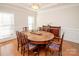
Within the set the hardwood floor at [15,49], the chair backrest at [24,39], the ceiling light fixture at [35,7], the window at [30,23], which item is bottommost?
the hardwood floor at [15,49]

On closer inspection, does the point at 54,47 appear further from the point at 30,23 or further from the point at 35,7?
the point at 35,7

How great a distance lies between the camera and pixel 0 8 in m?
1.31

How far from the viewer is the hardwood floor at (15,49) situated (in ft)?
4.52

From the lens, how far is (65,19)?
141 centimetres

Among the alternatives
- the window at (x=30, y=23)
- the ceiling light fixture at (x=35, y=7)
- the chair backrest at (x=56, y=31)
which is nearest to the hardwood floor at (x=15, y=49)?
the chair backrest at (x=56, y=31)

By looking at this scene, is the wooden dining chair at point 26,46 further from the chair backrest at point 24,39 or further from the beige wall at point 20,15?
the beige wall at point 20,15

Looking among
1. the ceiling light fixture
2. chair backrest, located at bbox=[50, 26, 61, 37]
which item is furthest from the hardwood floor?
the ceiling light fixture

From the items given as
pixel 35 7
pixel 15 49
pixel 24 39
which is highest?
pixel 35 7

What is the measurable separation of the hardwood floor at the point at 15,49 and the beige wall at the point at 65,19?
10 centimetres

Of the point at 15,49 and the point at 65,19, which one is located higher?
the point at 65,19

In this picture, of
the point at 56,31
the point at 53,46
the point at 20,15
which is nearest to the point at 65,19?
the point at 56,31

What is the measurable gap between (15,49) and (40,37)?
0.45 m

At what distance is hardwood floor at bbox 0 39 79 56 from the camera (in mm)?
1378

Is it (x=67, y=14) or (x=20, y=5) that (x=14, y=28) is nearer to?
(x=20, y=5)
